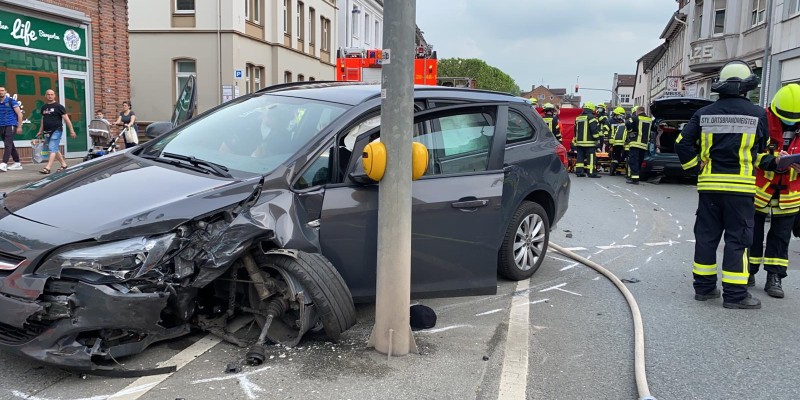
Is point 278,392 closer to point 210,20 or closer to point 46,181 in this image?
point 46,181

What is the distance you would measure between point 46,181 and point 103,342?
1.34 m

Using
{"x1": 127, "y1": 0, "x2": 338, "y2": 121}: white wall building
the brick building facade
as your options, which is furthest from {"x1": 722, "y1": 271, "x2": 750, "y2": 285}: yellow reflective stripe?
{"x1": 127, "y1": 0, "x2": 338, "y2": 121}: white wall building

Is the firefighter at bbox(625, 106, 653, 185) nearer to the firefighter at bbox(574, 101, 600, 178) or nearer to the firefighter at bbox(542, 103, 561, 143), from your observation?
the firefighter at bbox(574, 101, 600, 178)

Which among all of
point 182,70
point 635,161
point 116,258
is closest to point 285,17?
point 182,70

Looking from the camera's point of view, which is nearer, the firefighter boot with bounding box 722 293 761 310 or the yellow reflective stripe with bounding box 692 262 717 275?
the firefighter boot with bounding box 722 293 761 310

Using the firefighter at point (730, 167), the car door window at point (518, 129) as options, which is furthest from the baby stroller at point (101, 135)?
the firefighter at point (730, 167)

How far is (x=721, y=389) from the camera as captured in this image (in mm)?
3555

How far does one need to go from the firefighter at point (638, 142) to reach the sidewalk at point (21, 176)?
12.0 metres

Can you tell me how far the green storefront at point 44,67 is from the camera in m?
14.2

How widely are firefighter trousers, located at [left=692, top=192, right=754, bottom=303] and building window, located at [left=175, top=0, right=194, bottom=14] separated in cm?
2427

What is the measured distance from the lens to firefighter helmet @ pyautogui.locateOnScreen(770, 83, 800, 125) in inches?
201

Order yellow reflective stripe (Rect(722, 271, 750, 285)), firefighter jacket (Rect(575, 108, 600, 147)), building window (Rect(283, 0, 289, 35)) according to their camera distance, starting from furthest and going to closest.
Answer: building window (Rect(283, 0, 289, 35))
firefighter jacket (Rect(575, 108, 600, 147))
yellow reflective stripe (Rect(722, 271, 750, 285))

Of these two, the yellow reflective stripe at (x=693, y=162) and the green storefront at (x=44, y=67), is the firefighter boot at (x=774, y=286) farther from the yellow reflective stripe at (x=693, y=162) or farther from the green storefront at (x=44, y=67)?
the green storefront at (x=44, y=67)

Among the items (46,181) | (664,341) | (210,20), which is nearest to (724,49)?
(210,20)
